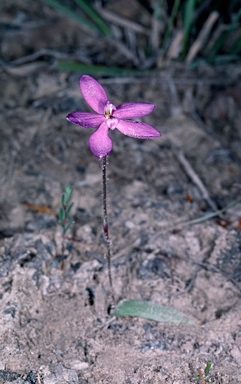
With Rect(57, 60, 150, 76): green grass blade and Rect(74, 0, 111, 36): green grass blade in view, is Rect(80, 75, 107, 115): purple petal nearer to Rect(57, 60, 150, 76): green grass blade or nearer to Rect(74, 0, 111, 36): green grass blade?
Rect(57, 60, 150, 76): green grass blade

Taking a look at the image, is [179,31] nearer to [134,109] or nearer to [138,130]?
[134,109]

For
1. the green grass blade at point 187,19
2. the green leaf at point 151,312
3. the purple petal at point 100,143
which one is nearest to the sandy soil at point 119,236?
the green leaf at point 151,312

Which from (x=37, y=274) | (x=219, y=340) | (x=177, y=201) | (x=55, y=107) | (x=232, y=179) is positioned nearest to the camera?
(x=219, y=340)

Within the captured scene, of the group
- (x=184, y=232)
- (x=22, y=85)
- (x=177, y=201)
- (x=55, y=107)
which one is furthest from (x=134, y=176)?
(x=22, y=85)

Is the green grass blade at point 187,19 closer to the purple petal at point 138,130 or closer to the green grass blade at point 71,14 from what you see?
the green grass blade at point 71,14

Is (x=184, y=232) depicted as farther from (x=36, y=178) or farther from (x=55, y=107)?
(x=55, y=107)

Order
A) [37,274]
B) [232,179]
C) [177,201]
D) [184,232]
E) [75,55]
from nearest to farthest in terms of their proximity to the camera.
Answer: [37,274]
[184,232]
[177,201]
[232,179]
[75,55]
